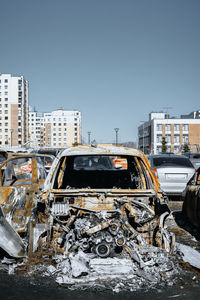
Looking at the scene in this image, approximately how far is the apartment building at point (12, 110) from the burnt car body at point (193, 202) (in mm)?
121074

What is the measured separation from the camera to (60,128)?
162m

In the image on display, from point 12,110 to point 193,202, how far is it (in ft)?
418

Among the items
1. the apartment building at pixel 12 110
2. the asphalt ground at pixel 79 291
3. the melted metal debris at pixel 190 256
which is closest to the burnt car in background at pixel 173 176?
the melted metal debris at pixel 190 256

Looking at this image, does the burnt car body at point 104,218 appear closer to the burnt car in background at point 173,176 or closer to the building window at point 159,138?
the burnt car in background at point 173,176

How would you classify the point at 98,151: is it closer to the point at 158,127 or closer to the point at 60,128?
the point at 158,127

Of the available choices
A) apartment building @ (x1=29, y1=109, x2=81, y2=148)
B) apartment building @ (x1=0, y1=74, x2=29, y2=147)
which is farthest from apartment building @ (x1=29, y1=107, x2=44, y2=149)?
apartment building @ (x1=0, y1=74, x2=29, y2=147)

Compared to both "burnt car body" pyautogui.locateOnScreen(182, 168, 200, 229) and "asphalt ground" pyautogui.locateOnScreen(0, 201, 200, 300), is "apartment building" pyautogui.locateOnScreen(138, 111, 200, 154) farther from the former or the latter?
"asphalt ground" pyautogui.locateOnScreen(0, 201, 200, 300)

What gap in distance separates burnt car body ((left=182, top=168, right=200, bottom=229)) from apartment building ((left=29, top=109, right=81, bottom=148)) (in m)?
148

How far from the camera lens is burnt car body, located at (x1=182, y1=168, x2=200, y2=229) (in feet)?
23.2

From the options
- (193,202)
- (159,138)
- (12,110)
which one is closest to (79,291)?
(193,202)

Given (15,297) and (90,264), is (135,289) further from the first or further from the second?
(15,297)

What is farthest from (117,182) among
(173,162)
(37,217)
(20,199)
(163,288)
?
(173,162)

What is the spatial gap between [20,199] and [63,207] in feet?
3.83

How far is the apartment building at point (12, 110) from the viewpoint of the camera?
127588 millimetres
